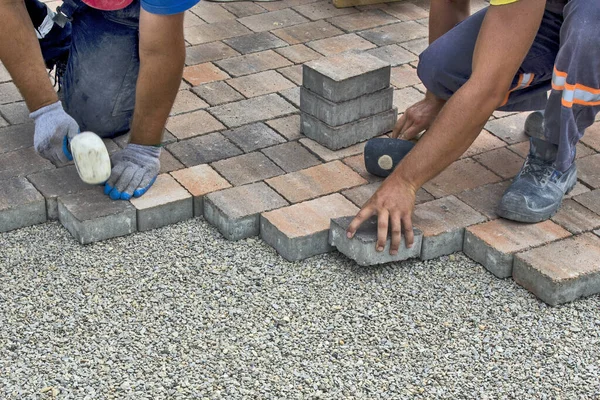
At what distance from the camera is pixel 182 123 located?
12.9 feet

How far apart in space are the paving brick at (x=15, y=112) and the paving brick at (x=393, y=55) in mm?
1690

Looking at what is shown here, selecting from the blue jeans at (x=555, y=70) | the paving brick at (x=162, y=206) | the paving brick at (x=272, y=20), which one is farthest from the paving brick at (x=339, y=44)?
the paving brick at (x=162, y=206)

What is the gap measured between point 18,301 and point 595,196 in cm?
207

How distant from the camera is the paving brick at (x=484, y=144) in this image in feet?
12.3

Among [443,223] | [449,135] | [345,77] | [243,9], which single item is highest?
[449,135]

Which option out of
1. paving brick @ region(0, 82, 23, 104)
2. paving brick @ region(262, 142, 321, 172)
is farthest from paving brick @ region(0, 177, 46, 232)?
paving brick @ region(262, 142, 321, 172)

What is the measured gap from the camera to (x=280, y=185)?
11.4 feet

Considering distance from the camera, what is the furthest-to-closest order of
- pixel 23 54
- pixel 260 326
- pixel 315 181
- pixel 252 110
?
pixel 252 110, pixel 315 181, pixel 23 54, pixel 260 326

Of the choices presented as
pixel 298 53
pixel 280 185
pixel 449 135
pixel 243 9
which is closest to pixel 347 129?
pixel 280 185

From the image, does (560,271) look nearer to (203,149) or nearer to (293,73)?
(203,149)

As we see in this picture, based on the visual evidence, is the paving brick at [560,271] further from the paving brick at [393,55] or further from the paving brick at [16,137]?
the paving brick at [16,137]

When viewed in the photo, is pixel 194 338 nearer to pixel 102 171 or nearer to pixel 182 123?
pixel 102 171

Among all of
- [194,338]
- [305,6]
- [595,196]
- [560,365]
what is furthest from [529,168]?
[305,6]

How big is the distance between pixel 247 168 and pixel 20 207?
852mm
